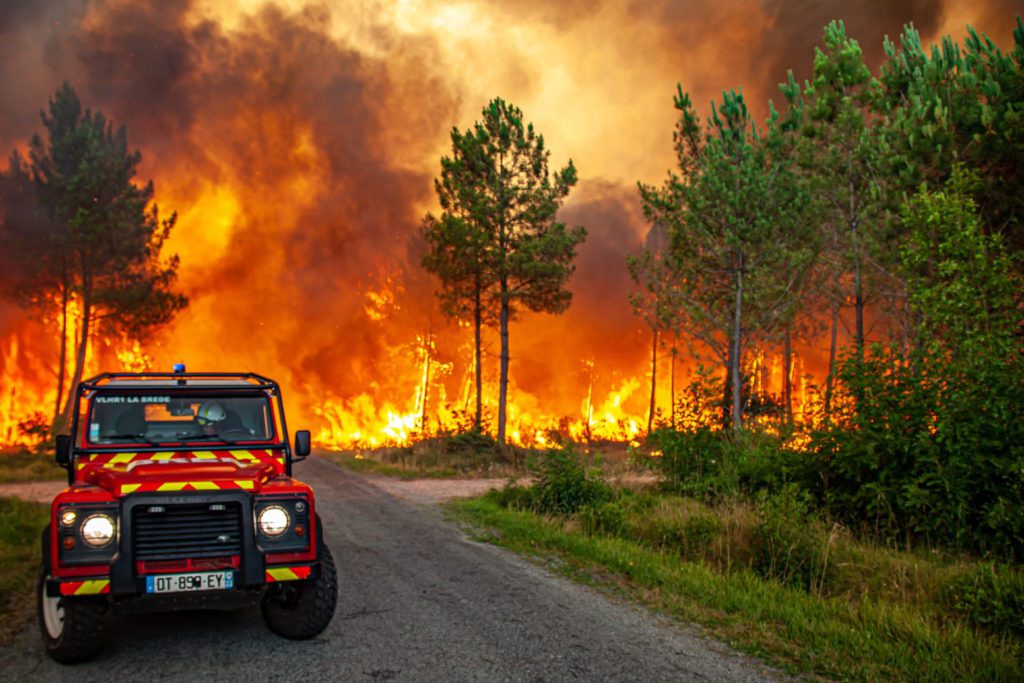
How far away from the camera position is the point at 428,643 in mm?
5934

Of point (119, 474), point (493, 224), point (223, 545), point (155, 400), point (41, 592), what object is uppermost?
point (493, 224)

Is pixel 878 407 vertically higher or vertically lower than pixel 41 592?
higher

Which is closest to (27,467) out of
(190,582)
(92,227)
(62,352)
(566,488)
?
(62,352)

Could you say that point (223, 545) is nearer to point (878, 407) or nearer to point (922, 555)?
point (922, 555)

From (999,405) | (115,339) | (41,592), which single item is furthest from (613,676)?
(115,339)

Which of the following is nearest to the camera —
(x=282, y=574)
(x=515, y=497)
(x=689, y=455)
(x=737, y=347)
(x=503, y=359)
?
(x=282, y=574)

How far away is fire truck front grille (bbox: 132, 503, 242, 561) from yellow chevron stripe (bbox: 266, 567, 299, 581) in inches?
12.6

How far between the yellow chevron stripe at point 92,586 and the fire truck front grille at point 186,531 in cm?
27

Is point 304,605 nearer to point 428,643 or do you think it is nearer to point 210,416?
point 428,643

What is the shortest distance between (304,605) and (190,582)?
1042mm

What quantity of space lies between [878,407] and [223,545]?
9958 millimetres

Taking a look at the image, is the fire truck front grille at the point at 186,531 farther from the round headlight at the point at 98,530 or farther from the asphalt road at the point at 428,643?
the asphalt road at the point at 428,643

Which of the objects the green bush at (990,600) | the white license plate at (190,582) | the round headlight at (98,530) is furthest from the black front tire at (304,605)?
the green bush at (990,600)

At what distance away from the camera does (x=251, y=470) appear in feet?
19.8
